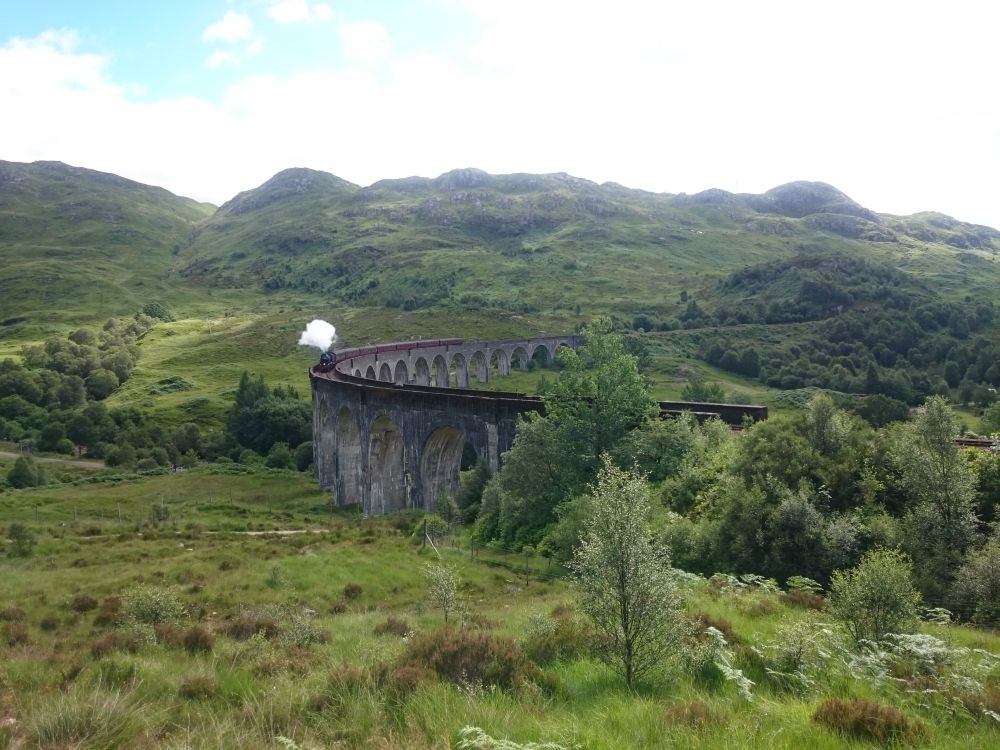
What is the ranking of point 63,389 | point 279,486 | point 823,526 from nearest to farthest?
point 823,526
point 279,486
point 63,389

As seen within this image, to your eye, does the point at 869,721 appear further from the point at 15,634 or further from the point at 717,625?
the point at 15,634

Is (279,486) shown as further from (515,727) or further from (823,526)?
(515,727)

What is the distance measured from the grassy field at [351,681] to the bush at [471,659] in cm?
13

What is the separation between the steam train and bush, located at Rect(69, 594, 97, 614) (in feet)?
140

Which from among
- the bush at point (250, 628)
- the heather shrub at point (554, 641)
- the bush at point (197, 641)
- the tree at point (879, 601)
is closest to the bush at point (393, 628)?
the bush at point (250, 628)

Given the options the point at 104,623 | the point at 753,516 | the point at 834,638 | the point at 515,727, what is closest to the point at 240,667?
the point at 515,727

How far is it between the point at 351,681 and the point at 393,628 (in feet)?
21.6

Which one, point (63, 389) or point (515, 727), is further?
point (63, 389)

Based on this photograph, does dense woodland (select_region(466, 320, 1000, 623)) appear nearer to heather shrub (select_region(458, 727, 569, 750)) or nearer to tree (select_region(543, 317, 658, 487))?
tree (select_region(543, 317, 658, 487))

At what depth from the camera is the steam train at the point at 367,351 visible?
6606 cm

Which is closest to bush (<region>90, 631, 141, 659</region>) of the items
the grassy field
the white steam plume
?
the grassy field

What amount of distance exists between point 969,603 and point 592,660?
10.4 metres

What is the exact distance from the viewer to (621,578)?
8.82 meters

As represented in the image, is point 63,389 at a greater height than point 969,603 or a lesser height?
lesser
